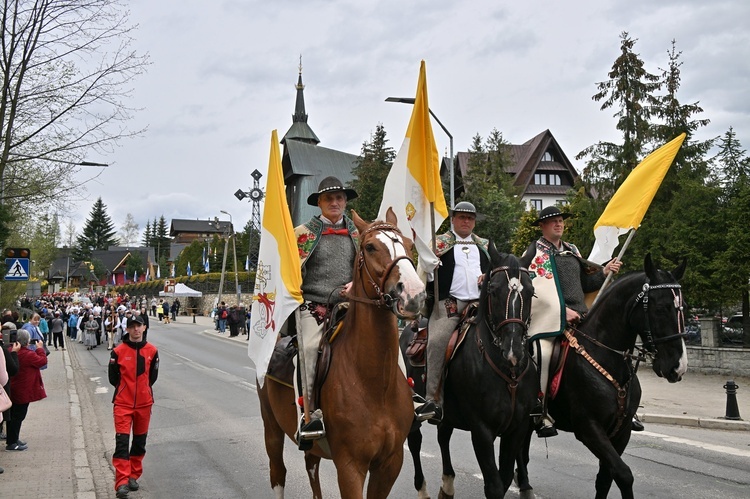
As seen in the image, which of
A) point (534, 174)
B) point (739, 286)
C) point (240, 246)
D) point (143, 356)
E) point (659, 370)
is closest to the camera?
point (659, 370)

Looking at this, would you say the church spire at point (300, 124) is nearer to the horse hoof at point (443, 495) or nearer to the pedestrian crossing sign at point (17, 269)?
the pedestrian crossing sign at point (17, 269)

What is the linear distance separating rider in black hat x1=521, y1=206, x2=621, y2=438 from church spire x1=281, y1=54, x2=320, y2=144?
8876cm

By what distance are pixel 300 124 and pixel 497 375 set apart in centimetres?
9448

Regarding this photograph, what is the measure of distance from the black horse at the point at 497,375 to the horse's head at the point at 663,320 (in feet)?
3.67

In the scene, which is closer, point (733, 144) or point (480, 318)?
point (480, 318)

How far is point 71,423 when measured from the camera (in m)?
12.6

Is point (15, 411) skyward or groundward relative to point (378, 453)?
groundward

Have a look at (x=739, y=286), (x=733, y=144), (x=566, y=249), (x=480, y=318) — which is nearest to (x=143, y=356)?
(x=480, y=318)

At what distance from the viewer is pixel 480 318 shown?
6.37m

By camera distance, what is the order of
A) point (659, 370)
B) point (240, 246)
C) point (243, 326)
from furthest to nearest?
point (240, 246), point (243, 326), point (659, 370)

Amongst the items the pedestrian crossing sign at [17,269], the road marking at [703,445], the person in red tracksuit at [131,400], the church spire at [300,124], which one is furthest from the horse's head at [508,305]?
the church spire at [300,124]

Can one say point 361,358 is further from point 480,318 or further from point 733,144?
point 733,144

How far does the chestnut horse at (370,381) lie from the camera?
178 inches

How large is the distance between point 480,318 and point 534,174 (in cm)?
5993
